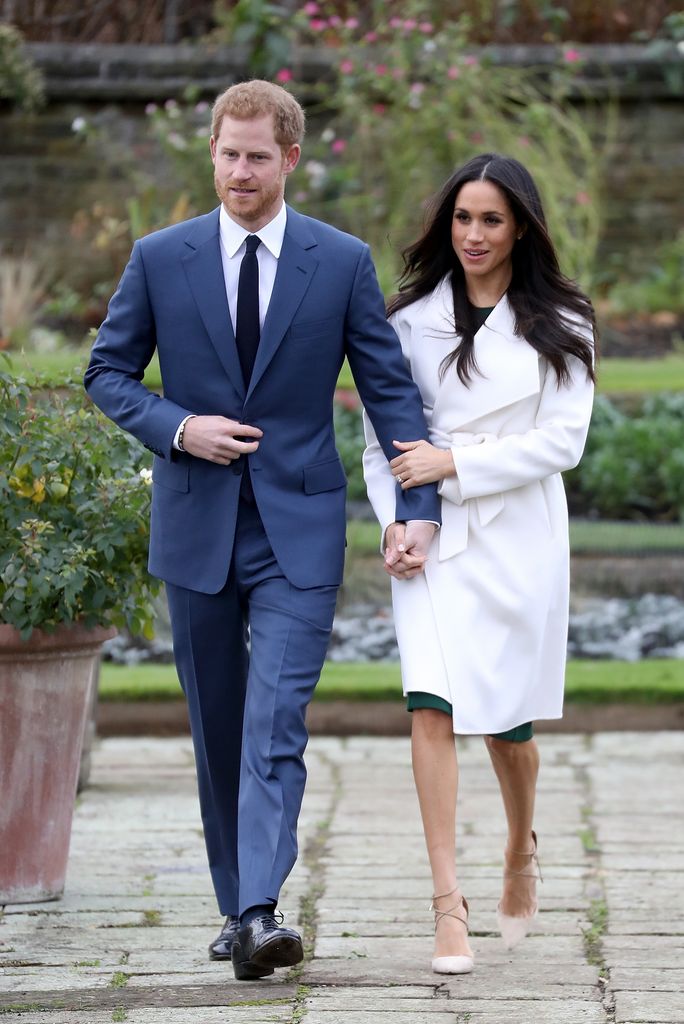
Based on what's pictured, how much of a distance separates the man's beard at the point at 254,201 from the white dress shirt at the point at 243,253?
0.04 m

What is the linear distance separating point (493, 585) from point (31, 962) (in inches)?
51.0

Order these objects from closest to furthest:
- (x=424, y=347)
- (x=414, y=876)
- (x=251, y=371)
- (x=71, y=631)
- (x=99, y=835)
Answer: (x=251, y=371) < (x=424, y=347) < (x=71, y=631) < (x=414, y=876) < (x=99, y=835)

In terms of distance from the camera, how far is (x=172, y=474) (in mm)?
3771

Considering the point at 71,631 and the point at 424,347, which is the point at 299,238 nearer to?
the point at 424,347

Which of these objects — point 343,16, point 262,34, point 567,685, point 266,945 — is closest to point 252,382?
point 266,945

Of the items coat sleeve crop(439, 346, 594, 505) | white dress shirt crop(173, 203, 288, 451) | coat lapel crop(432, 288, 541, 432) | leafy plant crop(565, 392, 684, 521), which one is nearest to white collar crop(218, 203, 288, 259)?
white dress shirt crop(173, 203, 288, 451)

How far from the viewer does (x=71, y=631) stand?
4.29 m

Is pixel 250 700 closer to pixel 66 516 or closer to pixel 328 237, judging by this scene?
pixel 66 516

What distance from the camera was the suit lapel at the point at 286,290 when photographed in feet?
12.1

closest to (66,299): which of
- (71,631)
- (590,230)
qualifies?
(590,230)

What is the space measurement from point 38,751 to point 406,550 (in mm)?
1144

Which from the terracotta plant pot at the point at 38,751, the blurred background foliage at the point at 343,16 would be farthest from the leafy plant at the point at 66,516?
the blurred background foliage at the point at 343,16

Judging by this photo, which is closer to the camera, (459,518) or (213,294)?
(213,294)

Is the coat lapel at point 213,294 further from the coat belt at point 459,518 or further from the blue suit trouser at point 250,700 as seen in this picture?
the coat belt at point 459,518
